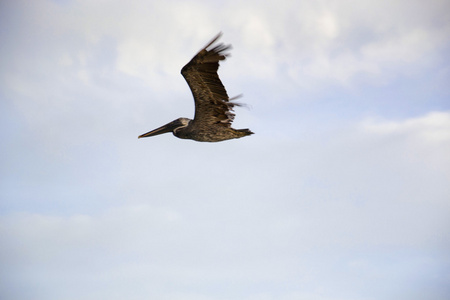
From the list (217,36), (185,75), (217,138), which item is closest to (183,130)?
(217,138)

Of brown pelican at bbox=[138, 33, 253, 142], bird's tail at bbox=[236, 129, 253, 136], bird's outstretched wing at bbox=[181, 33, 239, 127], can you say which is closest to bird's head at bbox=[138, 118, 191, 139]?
brown pelican at bbox=[138, 33, 253, 142]

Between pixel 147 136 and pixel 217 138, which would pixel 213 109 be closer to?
pixel 217 138

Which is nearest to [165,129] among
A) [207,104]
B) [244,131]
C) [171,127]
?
[171,127]

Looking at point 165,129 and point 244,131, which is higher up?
point 165,129

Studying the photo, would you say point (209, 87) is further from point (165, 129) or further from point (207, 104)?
point (165, 129)

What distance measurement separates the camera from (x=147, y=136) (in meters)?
19.5

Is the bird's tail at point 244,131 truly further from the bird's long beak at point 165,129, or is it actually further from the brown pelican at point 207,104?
the bird's long beak at point 165,129

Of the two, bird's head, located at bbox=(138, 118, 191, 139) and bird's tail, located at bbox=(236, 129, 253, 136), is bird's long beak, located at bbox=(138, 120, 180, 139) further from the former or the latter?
bird's tail, located at bbox=(236, 129, 253, 136)

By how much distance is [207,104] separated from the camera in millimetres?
17516

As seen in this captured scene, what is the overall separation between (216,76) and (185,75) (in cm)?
106

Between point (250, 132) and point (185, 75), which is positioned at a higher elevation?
point (185, 75)

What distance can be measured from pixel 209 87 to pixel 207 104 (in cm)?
72

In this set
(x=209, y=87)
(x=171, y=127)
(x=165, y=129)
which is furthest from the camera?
(x=165, y=129)

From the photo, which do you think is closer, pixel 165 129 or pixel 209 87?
pixel 209 87
